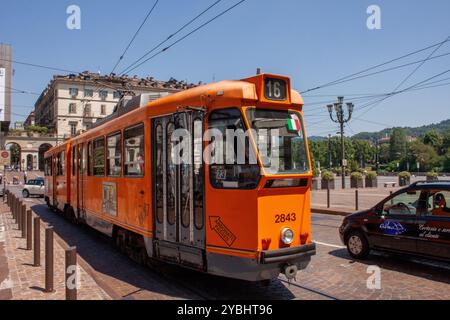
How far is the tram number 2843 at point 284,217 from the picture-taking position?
19.0 ft

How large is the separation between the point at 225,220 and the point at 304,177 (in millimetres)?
1401

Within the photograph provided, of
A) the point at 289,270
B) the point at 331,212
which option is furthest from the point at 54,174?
the point at 289,270

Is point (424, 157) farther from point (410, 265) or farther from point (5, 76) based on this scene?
point (410, 265)

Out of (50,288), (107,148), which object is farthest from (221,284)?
(107,148)

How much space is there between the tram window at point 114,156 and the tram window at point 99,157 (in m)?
0.49

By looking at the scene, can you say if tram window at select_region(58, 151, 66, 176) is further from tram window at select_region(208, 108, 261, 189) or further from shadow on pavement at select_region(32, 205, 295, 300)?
tram window at select_region(208, 108, 261, 189)

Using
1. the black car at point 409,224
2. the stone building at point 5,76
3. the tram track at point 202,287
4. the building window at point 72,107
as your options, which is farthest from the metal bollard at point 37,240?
the building window at point 72,107

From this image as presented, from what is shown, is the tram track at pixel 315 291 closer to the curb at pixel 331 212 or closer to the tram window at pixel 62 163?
the curb at pixel 331 212

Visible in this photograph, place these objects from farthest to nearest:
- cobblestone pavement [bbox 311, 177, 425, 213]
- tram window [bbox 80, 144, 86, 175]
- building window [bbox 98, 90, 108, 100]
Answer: building window [bbox 98, 90, 108, 100], cobblestone pavement [bbox 311, 177, 425, 213], tram window [bbox 80, 144, 86, 175]

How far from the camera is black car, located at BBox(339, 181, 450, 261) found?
714 cm

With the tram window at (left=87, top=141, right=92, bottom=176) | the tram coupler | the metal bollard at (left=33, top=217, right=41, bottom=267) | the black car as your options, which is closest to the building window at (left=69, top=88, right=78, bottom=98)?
the tram window at (left=87, top=141, right=92, bottom=176)

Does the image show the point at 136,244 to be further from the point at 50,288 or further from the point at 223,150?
the point at 223,150

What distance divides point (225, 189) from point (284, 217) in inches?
37.4

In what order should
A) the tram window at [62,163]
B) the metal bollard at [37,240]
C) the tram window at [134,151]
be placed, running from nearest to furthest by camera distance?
the tram window at [134,151]
the metal bollard at [37,240]
the tram window at [62,163]
